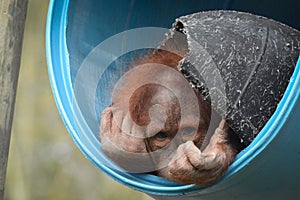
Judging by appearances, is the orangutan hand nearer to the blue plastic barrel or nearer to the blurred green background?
A: the blue plastic barrel

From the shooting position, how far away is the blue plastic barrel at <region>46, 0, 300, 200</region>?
169 cm

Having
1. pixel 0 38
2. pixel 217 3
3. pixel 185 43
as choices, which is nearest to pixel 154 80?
pixel 185 43

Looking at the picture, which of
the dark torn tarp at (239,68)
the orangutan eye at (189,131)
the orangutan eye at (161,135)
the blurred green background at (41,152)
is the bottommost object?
the blurred green background at (41,152)

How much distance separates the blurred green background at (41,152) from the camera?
4133 mm

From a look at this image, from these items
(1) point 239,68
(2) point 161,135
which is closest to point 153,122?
(2) point 161,135

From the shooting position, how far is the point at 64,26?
7.13ft

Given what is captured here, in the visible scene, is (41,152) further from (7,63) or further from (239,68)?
(239,68)

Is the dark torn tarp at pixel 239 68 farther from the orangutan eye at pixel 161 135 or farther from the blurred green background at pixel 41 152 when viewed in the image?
the blurred green background at pixel 41 152

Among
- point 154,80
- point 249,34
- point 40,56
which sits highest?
point 249,34

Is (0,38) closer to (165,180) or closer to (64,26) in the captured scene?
(64,26)

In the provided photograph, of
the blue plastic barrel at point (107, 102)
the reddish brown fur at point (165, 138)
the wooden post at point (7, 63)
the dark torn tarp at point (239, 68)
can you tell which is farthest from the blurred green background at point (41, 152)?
the dark torn tarp at point (239, 68)

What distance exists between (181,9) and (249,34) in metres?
0.63

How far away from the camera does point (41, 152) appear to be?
4184 millimetres

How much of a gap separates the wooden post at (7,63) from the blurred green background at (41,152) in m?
1.84
